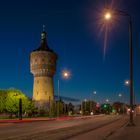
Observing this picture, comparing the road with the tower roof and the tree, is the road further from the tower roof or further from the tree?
the tower roof

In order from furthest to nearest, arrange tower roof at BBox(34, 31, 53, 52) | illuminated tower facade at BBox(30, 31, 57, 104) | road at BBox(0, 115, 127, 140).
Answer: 1. tower roof at BBox(34, 31, 53, 52)
2. illuminated tower facade at BBox(30, 31, 57, 104)
3. road at BBox(0, 115, 127, 140)

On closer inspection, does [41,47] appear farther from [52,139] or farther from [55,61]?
[52,139]

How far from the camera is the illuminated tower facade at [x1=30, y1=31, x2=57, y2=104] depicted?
417 feet

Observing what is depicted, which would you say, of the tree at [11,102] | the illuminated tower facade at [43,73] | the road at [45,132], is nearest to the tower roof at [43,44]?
the illuminated tower facade at [43,73]

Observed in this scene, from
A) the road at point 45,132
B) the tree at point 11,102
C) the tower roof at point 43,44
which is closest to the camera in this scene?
the road at point 45,132

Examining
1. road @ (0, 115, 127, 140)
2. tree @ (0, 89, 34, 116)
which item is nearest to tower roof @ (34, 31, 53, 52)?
tree @ (0, 89, 34, 116)

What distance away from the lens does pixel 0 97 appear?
342ft

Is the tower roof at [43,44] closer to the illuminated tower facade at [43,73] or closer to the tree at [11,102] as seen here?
the illuminated tower facade at [43,73]

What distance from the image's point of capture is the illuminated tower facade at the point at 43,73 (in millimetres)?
127062

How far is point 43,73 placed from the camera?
12719 cm

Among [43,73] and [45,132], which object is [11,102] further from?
[45,132]

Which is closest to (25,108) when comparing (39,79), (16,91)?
(16,91)

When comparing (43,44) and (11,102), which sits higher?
(43,44)

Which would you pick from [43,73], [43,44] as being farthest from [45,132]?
[43,44]
